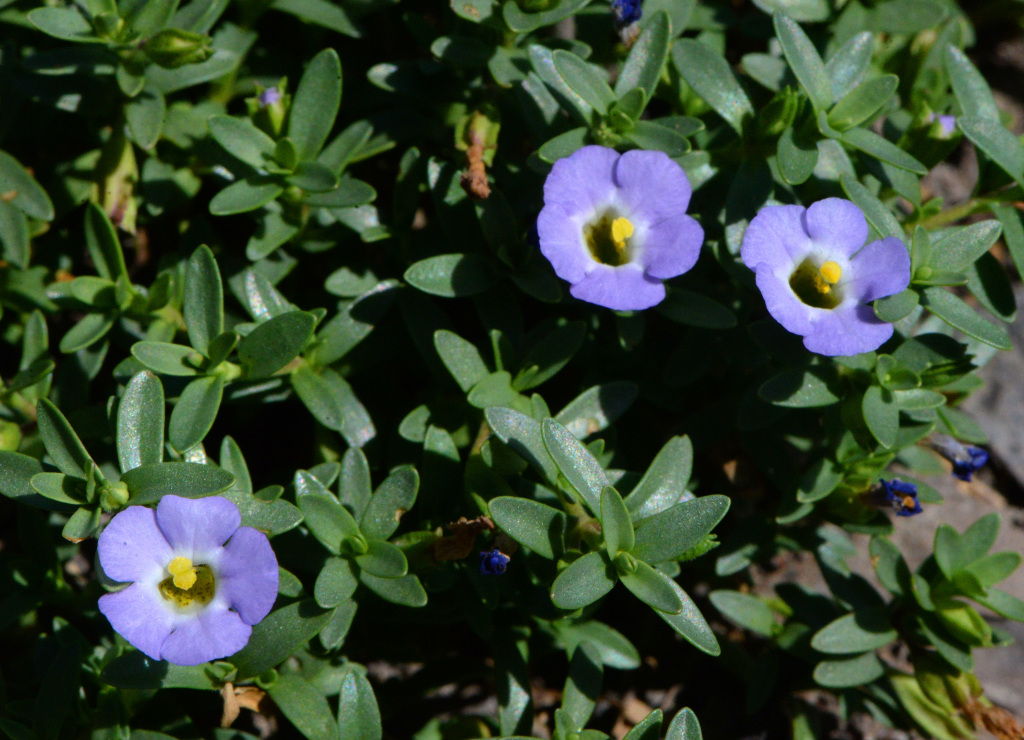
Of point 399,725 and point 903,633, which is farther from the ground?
point 903,633

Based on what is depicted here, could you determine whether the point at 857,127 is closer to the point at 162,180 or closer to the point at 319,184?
the point at 319,184

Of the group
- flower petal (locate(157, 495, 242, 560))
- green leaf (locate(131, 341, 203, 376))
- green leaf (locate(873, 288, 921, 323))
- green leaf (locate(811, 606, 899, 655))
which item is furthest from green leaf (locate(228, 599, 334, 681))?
green leaf (locate(873, 288, 921, 323))

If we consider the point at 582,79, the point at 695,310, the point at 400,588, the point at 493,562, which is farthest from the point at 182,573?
the point at 582,79

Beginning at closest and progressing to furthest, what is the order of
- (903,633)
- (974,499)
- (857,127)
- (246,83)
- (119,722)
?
(119,722), (857,127), (903,633), (246,83), (974,499)

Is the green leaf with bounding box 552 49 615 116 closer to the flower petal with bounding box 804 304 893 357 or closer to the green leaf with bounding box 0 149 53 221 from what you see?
the flower petal with bounding box 804 304 893 357

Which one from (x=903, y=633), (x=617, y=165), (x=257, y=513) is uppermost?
(x=617, y=165)

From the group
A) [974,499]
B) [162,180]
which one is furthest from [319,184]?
[974,499]

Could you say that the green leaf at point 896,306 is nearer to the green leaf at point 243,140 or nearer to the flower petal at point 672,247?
the flower petal at point 672,247

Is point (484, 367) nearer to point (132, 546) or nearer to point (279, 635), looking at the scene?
point (279, 635)
